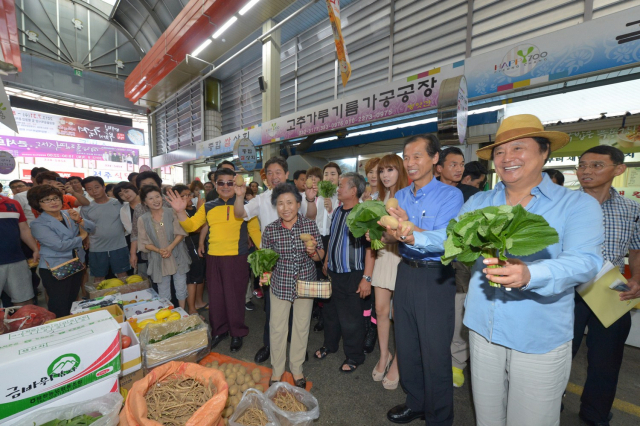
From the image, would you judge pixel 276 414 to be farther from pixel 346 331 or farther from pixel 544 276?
pixel 544 276

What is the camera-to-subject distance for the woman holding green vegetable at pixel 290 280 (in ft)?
8.13

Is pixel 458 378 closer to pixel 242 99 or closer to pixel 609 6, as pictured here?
pixel 609 6

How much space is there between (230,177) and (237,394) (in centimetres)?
225

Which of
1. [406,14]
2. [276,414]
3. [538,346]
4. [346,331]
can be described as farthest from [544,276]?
[406,14]

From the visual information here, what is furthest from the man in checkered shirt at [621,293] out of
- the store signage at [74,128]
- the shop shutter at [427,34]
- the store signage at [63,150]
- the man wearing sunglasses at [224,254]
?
the store signage at [63,150]

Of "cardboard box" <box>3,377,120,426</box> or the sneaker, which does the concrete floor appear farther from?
"cardboard box" <box>3,377,120,426</box>

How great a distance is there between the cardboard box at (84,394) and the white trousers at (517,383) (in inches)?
90.1

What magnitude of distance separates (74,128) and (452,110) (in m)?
18.4

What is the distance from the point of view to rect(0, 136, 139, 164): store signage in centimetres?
1227

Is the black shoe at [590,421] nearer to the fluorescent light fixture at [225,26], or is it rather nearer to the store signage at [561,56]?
the store signage at [561,56]

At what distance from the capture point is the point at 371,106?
17.7 ft

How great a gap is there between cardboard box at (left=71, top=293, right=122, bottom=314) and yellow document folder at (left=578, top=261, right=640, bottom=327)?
14.3 feet

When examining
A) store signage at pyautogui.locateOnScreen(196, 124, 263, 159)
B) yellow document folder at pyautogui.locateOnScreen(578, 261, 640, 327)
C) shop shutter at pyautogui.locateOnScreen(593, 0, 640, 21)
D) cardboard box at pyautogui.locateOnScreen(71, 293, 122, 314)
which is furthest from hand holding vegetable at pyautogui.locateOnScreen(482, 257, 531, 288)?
store signage at pyautogui.locateOnScreen(196, 124, 263, 159)

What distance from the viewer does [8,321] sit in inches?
74.0
